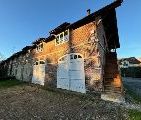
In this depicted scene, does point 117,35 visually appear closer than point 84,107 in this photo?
No

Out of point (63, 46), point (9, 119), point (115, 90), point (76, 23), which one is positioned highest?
point (76, 23)

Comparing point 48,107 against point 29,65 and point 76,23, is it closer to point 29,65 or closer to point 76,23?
point 76,23

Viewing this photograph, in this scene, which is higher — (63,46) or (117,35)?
(117,35)

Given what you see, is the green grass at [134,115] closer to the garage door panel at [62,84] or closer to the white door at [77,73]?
the white door at [77,73]

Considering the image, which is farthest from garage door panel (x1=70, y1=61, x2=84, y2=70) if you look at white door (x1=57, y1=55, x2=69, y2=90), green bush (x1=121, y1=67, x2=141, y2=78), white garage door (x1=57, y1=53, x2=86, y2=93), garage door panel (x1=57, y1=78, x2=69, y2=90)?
green bush (x1=121, y1=67, x2=141, y2=78)

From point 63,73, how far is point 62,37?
155 inches

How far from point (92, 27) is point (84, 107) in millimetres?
7296

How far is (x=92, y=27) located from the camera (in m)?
15.9

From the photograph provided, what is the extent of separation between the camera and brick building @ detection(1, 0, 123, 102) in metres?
14.8

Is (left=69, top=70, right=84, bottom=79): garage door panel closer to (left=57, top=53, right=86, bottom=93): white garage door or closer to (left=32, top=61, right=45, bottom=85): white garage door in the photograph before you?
(left=57, top=53, right=86, bottom=93): white garage door

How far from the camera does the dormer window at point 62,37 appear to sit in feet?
62.0

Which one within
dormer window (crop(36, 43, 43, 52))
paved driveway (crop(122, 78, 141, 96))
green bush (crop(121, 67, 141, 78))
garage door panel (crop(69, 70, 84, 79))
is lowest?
paved driveway (crop(122, 78, 141, 96))

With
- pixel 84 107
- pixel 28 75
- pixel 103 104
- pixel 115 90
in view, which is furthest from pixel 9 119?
pixel 28 75

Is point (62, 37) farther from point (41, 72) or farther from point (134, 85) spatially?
point (134, 85)
